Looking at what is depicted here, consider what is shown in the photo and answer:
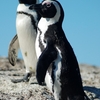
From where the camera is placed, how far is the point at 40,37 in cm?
541

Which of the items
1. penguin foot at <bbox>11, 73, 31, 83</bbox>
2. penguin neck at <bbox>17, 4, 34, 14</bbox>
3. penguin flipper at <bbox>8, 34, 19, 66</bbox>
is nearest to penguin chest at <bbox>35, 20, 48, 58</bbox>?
penguin neck at <bbox>17, 4, 34, 14</bbox>

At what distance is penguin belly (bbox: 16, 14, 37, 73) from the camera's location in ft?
22.8

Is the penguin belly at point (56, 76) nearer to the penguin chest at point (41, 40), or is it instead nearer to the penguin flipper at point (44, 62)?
the penguin flipper at point (44, 62)

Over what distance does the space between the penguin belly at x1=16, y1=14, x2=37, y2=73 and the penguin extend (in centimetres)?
151

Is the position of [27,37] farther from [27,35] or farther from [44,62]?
[44,62]

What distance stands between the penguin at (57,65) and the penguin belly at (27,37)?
1.51 metres

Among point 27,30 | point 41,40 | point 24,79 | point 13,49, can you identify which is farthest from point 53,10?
point 13,49

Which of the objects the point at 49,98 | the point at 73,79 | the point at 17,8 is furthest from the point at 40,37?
the point at 17,8

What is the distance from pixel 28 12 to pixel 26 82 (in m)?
1.15

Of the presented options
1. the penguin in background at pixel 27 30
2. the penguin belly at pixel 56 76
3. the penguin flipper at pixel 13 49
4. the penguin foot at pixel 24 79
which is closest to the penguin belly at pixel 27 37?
the penguin in background at pixel 27 30

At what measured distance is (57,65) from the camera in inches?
206

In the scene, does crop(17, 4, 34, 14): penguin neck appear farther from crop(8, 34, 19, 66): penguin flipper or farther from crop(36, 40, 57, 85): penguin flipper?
crop(36, 40, 57, 85): penguin flipper

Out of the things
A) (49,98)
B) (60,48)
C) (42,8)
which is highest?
(42,8)

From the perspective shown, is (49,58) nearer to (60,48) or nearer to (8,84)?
(60,48)
